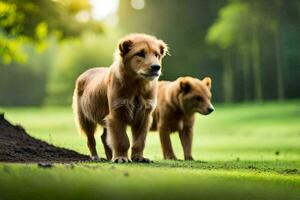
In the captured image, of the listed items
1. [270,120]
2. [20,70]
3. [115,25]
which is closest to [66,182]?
[270,120]

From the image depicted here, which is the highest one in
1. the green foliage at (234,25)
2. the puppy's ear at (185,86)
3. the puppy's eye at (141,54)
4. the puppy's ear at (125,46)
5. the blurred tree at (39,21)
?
the green foliage at (234,25)

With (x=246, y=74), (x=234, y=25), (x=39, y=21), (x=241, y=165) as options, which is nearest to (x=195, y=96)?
(x=241, y=165)

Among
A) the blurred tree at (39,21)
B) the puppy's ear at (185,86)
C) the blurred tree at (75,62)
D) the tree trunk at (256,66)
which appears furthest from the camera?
the blurred tree at (75,62)

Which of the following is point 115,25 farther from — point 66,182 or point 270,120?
point 66,182

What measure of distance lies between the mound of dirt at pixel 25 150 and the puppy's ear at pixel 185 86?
7.87 feet

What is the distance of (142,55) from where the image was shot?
9.00 metres

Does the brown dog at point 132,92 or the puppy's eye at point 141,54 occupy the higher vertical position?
the puppy's eye at point 141,54

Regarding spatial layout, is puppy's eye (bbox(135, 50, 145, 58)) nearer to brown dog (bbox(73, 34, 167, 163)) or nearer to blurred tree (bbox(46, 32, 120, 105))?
brown dog (bbox(73, 34, 167, 163))

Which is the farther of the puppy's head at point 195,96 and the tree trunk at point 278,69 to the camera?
the tree trunk at point 278,69

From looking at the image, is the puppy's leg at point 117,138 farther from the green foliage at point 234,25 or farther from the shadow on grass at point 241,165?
the green foliage at point 234,25

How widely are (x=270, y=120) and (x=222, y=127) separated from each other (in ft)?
10.2

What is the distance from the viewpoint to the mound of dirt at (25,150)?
9.68 meters

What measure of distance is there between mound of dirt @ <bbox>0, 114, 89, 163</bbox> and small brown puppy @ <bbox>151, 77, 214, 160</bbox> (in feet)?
5.89

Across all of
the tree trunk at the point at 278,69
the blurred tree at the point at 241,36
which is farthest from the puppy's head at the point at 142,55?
the blurred tree at the point at 241,36
